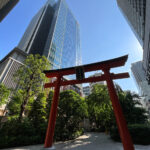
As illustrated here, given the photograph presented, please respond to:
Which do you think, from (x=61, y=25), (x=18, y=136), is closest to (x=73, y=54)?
(x=61, y=25)

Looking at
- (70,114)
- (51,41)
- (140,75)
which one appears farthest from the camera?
(140,75)

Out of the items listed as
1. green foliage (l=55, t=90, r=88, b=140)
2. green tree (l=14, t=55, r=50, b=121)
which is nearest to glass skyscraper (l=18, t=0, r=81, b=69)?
green tree (l=14, t=55, r=50, b=121)

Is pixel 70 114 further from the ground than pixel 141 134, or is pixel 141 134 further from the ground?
pixel 70 114

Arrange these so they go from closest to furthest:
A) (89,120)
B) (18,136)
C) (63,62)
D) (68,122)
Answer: (18,136), (68,122), (89,120), (63,62)

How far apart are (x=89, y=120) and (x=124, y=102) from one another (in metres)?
9.60

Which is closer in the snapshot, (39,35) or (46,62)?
(46,62)

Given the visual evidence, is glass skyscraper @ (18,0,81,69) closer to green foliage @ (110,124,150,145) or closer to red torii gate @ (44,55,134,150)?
red torii gate @ (44,55,134,150)

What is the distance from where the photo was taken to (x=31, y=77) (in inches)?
351

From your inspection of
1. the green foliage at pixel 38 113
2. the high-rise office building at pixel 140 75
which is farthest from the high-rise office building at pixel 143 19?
the high-rise office building at pixel 140 75

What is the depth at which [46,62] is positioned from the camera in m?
9.68

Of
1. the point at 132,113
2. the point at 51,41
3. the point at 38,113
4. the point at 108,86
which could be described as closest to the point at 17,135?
the point at 38,113

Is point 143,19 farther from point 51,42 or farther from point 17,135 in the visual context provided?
point 51,42

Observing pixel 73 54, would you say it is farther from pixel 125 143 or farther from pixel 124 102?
pixel 125 143

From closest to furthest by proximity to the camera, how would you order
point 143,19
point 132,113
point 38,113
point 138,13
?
1. point 38,113
2. point 132,113
3. point 143,19
4. point 138,13
